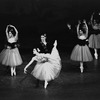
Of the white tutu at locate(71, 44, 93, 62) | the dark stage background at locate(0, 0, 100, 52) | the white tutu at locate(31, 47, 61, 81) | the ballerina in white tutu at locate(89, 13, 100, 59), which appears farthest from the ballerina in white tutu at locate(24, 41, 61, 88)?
the dark stage background at locate(0, 0, 100, 52)

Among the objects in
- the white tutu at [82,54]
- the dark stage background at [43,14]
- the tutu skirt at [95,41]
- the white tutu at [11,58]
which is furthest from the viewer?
the dark stage background at [43,14]

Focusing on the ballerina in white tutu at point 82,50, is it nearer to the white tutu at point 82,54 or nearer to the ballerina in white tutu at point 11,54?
the white tutu at point 82,54

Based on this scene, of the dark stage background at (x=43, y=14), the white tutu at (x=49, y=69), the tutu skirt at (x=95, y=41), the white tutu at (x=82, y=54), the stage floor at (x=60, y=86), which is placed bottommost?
the stage floor at (x=60, y=86)

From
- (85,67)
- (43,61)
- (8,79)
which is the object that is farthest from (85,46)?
(8,79)

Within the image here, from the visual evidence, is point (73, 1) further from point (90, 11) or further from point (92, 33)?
point (92, 33)

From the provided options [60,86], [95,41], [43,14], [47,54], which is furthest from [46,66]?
[43,14]

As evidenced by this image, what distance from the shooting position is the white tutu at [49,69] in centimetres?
765

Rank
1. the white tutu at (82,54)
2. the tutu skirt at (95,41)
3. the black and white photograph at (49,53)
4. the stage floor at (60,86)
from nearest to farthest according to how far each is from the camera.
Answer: the stage floor at (60,86)
the black and white photograph at (49,53)
the white tutu at (82,54)
the tutu skirt at (95,41)

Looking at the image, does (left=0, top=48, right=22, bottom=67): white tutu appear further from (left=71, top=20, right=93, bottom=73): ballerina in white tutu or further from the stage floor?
(left=71, top=20, right=93, bottom=73): ballerina in white tutu

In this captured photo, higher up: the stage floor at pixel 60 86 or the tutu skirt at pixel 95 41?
the tutu skirt at pixel 95 41

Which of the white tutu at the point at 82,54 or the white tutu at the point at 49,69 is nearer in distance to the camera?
the white tutu at the point at 49,69

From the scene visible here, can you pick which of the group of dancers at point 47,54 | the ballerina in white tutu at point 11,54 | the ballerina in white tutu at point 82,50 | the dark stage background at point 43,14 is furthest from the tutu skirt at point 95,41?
the ballerina in white tutu at point 11,54

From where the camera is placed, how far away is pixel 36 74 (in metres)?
7.74

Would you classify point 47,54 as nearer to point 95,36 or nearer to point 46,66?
point 46,66
